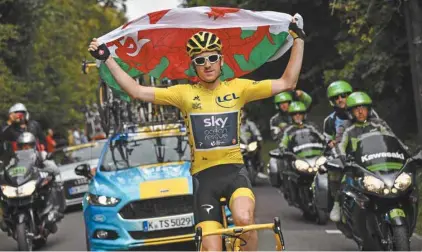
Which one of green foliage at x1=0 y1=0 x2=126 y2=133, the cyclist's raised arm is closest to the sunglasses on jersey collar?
the cyclist's raised arm

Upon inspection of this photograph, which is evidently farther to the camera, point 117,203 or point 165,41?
point 117,203

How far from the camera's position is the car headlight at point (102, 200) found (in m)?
11.7

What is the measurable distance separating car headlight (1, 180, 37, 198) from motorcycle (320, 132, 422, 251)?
5181 mm

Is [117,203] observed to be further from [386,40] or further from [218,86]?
[386,40]

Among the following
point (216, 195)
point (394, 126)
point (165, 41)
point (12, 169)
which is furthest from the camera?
point (394, 126)

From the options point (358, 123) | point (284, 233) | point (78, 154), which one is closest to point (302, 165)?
point (284, 233)

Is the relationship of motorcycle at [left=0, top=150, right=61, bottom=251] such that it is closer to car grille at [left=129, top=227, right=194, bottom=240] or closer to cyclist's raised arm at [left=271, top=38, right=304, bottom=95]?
car grille at [left=129, top=227, right=194, bottom=240]

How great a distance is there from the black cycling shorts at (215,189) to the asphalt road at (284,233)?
15.8ft

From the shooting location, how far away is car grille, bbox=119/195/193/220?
11.7 meters

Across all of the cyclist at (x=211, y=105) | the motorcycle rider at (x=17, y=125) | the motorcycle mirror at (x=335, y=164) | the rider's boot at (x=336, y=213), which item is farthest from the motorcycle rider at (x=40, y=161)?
the cyclist at (x=211, y=105)

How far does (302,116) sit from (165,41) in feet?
23.3

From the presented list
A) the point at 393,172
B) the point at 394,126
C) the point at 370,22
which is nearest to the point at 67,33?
the point at 394,126

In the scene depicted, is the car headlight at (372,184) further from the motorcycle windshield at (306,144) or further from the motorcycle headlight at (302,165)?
the motorcycle windshield at (306,144)

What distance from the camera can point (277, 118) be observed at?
19359mm
